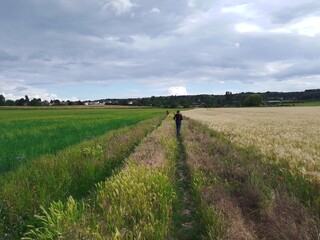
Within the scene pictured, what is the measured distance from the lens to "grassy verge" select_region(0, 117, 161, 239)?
552cm

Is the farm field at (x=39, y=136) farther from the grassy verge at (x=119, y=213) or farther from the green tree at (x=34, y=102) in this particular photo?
the green tree at (x=34, y=102)

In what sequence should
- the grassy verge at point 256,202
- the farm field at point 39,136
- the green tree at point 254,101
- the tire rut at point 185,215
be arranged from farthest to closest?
the green tree at point 254,101 < the farm field at point 39,136 < the tire rut at point 185,215 < the grassy verge at point 256,202

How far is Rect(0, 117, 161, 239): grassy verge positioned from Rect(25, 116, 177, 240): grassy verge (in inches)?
19.3

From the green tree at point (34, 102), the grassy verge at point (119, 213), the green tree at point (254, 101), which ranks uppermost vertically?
the green tree at point (34, 102)

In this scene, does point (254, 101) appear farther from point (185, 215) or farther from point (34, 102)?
point (185, 215)

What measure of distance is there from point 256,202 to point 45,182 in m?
4.88

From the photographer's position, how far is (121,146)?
13352 millimetres

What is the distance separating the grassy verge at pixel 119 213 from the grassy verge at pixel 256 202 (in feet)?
2.57

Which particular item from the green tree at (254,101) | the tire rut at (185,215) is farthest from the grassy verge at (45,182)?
the green tree at (254,101)

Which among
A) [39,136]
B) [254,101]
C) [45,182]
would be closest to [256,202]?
[45,182]

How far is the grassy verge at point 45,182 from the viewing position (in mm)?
5520

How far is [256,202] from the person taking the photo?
20.1 ft

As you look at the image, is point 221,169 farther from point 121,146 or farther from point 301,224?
point 121,146

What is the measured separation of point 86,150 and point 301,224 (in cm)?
843
